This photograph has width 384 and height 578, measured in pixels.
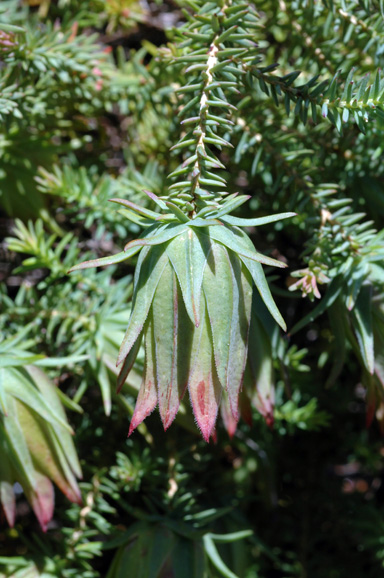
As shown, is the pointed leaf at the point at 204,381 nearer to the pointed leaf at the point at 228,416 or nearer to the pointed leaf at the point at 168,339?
the pointed leaf at the point at 168,339

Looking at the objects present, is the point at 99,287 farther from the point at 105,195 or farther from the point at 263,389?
the point at 263,389

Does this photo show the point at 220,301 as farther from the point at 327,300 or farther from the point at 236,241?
the point at 327,300

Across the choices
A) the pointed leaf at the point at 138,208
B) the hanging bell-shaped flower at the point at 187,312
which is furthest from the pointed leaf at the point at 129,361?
the pointed leaf at the point at 138,208

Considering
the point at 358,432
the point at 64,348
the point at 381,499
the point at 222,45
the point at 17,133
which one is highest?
the point at 222,45

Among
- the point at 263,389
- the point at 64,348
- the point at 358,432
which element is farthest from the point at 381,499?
the point at 64,348

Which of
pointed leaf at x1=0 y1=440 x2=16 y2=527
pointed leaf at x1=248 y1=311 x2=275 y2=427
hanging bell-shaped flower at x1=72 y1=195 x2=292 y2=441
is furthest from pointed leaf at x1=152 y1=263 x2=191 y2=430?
pointed leaf at x1=0 y1=440 x2=16 y2=527

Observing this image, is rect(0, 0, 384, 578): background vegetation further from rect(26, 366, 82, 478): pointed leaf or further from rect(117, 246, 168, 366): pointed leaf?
rect(117, 246, 168, 366): pointed leaf

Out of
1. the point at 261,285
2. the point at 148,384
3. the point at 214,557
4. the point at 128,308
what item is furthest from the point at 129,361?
the point at 214,557

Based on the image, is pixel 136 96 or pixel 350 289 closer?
pixel 350 289
